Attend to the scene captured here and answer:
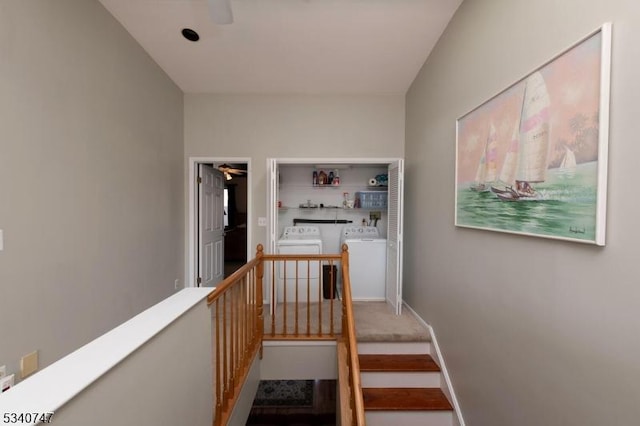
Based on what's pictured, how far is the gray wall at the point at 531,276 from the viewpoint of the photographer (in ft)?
3.05

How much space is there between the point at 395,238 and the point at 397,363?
1259 millimetres

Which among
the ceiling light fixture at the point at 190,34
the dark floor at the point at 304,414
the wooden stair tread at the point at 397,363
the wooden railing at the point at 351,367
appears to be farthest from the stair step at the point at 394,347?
the ceiling light fixture at the point at 190,34

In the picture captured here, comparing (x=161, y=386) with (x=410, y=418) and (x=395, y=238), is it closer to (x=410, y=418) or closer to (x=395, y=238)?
(x=410, y=418)

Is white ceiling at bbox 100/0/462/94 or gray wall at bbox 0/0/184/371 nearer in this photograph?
gray wall at bbox 0/0/184/371

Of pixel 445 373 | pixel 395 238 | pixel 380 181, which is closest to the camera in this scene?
pixel 445 373

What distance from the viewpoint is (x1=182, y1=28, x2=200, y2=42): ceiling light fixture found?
7.52ft

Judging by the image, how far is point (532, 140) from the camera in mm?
1293

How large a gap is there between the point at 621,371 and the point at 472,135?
4.57 feet

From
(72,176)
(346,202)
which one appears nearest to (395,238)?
(346,202)

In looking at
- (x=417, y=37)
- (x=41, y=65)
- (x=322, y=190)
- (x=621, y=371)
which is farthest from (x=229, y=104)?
(x=621, y=371)

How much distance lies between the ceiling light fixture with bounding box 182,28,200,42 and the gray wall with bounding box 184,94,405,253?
42.5 inches

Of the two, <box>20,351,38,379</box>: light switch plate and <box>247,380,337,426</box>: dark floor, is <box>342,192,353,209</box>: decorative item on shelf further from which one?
<box>20,351,38,379</box>: light switch plate

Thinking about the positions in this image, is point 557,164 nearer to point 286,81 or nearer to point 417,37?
point 417,37

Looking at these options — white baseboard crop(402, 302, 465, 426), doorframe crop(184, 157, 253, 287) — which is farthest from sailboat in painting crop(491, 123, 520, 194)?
doorframe crop(184, 157, 253, 287)
